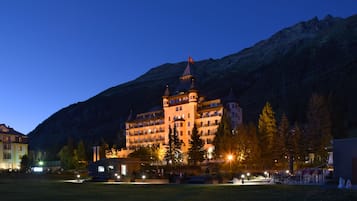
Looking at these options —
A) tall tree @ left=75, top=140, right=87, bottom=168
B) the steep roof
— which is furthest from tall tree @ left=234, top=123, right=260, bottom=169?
tall tree @ left=75, top=140, right=87, bottom=168

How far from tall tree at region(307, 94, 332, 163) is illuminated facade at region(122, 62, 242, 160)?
39714mm

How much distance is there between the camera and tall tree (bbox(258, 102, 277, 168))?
8138cm

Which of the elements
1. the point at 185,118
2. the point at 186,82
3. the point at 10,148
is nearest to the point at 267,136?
the point at 185,118

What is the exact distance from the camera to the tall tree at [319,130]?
253 ft

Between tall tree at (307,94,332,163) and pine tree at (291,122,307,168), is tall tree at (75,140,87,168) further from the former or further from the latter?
tall tree at (307,94,332,163)

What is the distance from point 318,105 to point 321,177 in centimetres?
3988

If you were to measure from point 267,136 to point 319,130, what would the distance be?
9640mm

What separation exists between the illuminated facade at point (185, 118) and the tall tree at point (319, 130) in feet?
130

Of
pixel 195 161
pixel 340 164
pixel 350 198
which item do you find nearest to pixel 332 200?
pixel 350 198

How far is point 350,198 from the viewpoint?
25297 mm

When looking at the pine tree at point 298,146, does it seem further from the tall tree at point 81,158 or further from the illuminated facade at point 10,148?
the illuminated facade at point 10,148

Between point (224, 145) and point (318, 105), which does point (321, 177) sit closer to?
point (318, 105)

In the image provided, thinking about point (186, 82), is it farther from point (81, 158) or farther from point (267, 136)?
point (267, 136)

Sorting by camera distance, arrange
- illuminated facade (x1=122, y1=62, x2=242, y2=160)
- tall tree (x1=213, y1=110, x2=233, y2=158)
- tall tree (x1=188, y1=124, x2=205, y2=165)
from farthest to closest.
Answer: illuminated facade (x1=122, y1=62, x2=242, y2=160)
tall tree (x1=188, y1=124, x2=205, y2=165)
tall tree (x1=213, y1=110, x2=233, y2=158)
